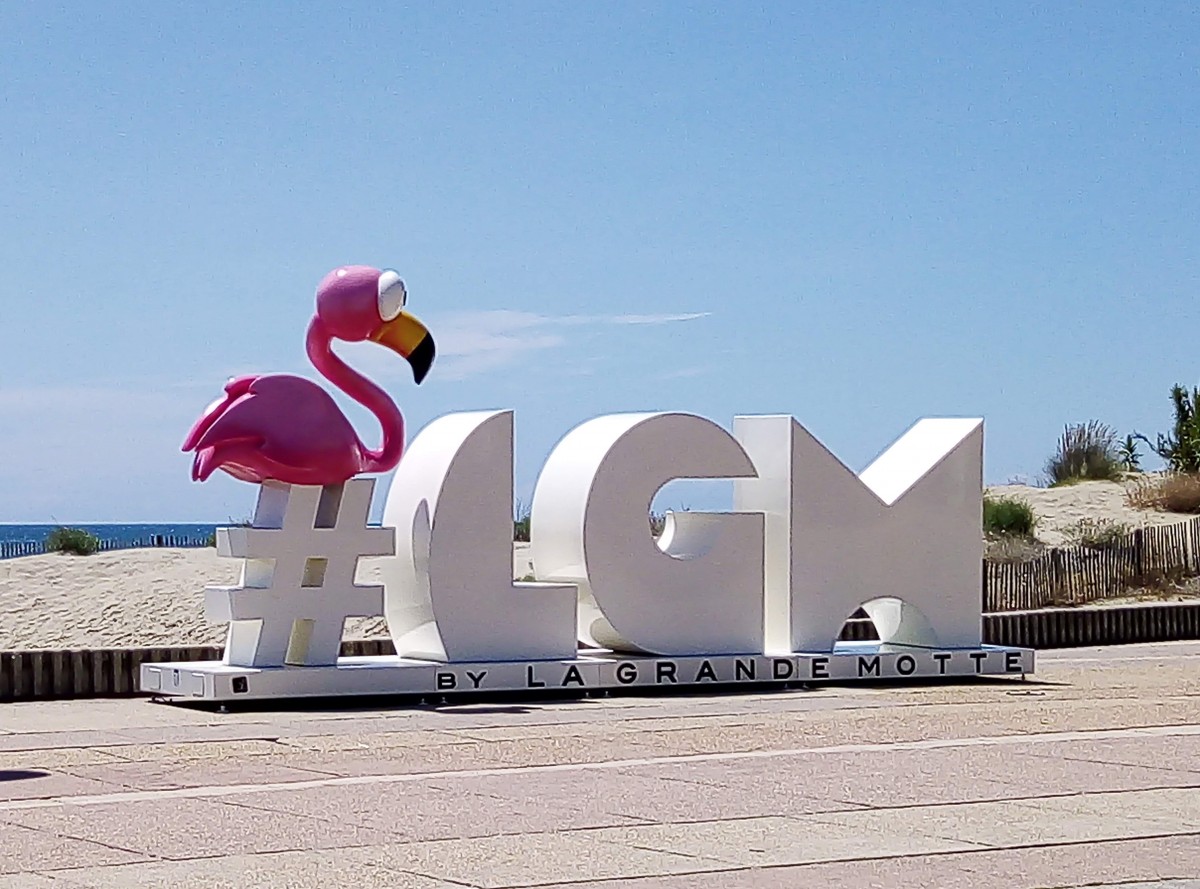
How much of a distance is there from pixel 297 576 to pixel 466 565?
72.9 inches

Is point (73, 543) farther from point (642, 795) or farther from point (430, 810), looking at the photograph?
point (430, 810)

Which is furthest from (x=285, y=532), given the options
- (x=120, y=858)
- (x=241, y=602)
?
(x=120, y=858)

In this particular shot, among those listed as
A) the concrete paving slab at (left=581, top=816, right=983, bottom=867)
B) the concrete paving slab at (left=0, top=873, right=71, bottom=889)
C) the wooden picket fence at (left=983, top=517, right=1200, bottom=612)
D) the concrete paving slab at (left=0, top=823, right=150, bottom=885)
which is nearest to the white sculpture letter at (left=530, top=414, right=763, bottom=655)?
the concrete paving slab at (left=581, top=816, right=983, bottom=867)

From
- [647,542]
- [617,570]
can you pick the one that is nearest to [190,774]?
[617,570]

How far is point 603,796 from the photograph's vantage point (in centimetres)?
1342

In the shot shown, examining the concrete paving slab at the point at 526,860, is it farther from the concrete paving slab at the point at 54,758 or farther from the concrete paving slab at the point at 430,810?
the concrete paving slab at the point at 54,758

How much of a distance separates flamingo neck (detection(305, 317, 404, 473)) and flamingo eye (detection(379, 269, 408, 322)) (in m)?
0.68

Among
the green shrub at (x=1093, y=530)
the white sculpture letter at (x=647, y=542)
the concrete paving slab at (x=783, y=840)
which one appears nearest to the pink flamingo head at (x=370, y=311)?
the white sculpture letter at (x=647, y=542)

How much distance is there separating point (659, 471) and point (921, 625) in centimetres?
395

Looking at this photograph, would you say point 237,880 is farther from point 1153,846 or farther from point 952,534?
point 952,534

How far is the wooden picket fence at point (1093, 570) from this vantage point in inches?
1334

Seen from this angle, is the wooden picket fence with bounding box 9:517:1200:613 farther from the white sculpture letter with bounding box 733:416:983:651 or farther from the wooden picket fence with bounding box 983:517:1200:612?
the white sculpture letter with bounding box 733:416:983:651

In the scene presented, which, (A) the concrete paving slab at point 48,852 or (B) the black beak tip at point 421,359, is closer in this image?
(A) the concrete paving slab at point 48,852

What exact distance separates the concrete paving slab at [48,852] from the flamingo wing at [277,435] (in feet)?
26.1
